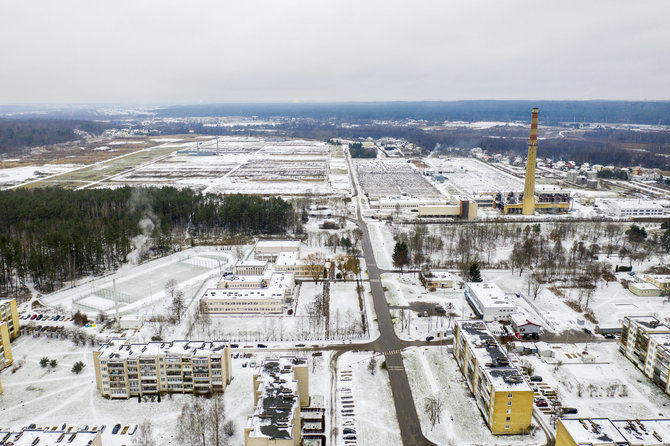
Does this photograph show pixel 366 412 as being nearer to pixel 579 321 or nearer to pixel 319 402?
pixel 319 402

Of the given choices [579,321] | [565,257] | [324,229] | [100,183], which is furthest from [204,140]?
[579,321]

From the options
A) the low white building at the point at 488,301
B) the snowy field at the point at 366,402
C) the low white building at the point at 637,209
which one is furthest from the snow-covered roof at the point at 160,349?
the low white building at the point at 637,209

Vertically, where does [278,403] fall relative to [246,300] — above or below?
above

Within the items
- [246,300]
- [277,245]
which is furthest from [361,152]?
[246,300]

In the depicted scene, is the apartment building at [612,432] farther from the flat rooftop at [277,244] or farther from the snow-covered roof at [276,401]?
the flat rooftop at [277,244]

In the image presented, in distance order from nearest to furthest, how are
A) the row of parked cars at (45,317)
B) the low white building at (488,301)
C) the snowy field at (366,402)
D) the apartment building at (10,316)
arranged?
1. the snowy field at (366,402)
2. the apartment building at (10,316)
3. the low white building at (488,301)
4. the row of parked cars at (45,317)

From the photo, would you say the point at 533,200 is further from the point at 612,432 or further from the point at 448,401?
the point at 612,432
